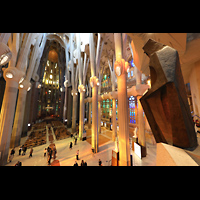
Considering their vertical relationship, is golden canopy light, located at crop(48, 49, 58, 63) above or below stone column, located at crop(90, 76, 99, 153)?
above

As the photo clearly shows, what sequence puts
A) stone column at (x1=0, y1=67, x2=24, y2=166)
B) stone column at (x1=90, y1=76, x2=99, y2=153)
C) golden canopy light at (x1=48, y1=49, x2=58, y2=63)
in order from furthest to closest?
golden canopy light at (x1=48, y1=49, x2=58, y2=63) < stone column at (x1=90, y1=76, x2=99, y2=153) < stone column at (x1=0, y1=67, x2=24, y2=166)

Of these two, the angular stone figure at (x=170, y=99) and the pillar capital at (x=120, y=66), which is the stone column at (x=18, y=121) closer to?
the pillar capital at (x=120, y=66)

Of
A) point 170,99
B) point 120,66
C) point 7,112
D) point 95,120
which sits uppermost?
point 120,66

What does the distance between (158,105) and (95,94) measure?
867 centimetres

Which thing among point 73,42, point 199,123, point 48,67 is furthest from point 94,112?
point 48,67

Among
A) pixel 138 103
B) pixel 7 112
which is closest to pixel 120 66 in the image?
pixel 138 103

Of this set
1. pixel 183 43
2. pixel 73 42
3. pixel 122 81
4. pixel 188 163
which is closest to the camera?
pixel 188 163

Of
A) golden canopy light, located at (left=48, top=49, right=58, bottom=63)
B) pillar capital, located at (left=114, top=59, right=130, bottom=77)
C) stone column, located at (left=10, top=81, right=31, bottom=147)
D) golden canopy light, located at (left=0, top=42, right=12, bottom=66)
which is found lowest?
stone column, located at (left=10, top=81, right=31, bottom=147)

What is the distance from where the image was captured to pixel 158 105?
1.64 m

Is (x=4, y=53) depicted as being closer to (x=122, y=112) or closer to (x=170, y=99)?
(x=170, y=99)

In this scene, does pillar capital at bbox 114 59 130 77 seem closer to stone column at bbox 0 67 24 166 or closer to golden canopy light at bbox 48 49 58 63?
stone column at bbox 0 67 24 166

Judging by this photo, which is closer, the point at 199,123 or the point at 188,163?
the point at 188,163

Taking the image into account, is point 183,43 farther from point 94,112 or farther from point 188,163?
point 94,112

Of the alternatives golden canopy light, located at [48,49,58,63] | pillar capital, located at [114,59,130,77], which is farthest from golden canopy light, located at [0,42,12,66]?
golden canopy light, located at [48,49,58,63]
